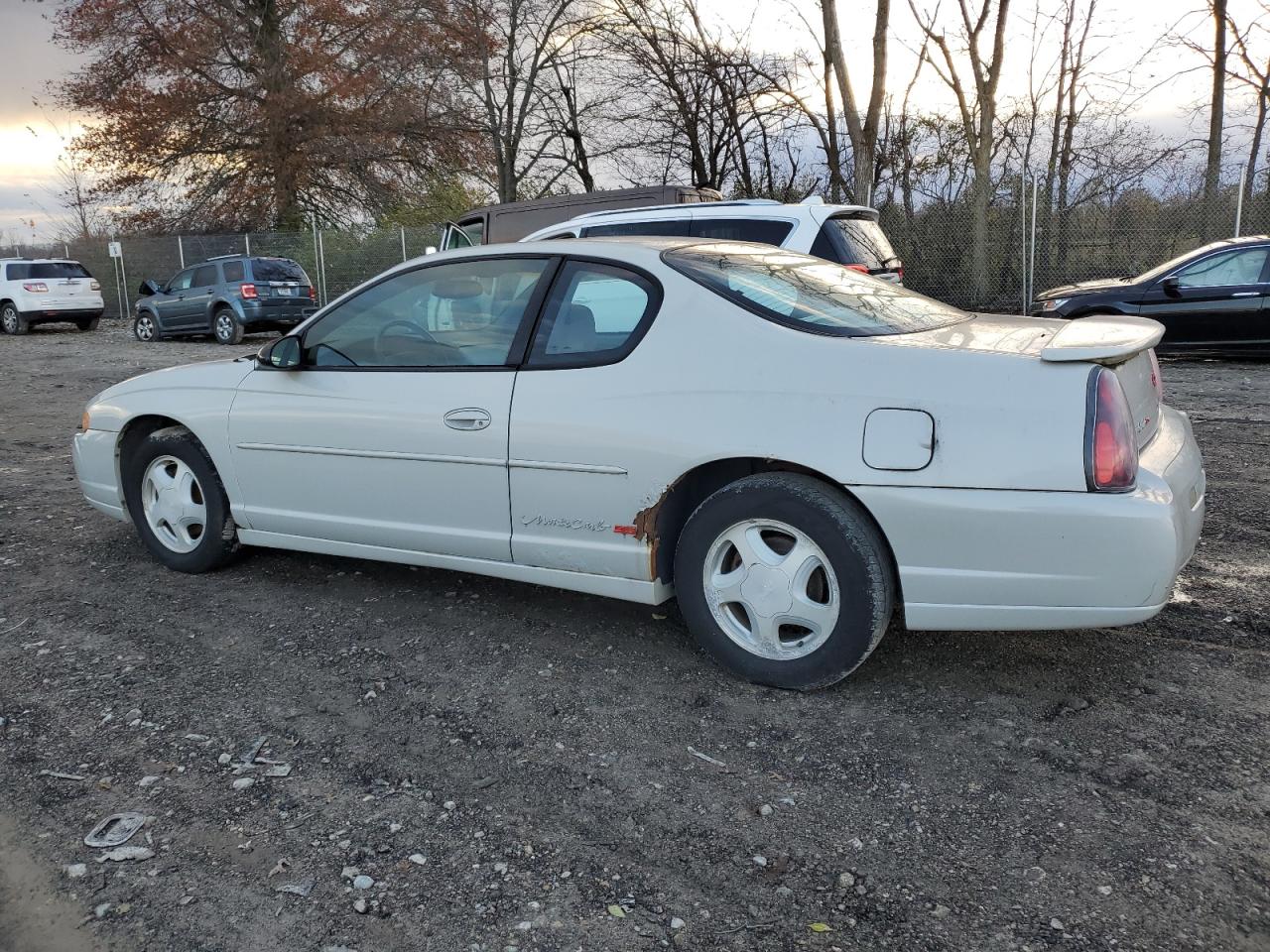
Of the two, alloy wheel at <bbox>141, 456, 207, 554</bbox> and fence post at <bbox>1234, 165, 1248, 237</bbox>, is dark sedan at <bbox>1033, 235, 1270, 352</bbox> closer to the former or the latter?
fence post at <bbox>1234, 165, 1248, 237</bbox>

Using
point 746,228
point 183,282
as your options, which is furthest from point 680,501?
point 183,282

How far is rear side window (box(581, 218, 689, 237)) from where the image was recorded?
9.46 meters

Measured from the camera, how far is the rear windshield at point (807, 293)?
3.41 metres

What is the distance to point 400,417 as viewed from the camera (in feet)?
12.7

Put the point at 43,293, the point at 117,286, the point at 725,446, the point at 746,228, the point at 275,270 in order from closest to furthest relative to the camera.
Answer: the point at 725,446 → the point at 746,228 → the point at 275,270 → the point at 43,293 → the point at 117,286

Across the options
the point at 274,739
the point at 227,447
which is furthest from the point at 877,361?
the point at 227,447

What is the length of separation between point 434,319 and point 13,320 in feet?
74.9

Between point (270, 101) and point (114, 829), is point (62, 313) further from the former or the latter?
point (114, 829)

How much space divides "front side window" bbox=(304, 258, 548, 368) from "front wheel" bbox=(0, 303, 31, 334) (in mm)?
21968

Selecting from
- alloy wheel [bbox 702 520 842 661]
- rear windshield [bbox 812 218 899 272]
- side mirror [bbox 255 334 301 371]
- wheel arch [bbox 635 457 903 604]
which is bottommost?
alloy wheel [bbox 702 520 842 661]

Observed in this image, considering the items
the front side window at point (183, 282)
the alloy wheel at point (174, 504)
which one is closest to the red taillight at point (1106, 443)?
the alloy wheel at point (174, 504)

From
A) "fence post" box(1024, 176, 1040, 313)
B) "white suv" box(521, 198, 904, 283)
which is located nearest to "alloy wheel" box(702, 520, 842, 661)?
"white suv" box(521, 198, 904, 283)

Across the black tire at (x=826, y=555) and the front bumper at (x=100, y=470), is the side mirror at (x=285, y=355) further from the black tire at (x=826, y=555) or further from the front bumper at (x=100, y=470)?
the black tire at (x=826, y=555)

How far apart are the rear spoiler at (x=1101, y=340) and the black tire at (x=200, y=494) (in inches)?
139
